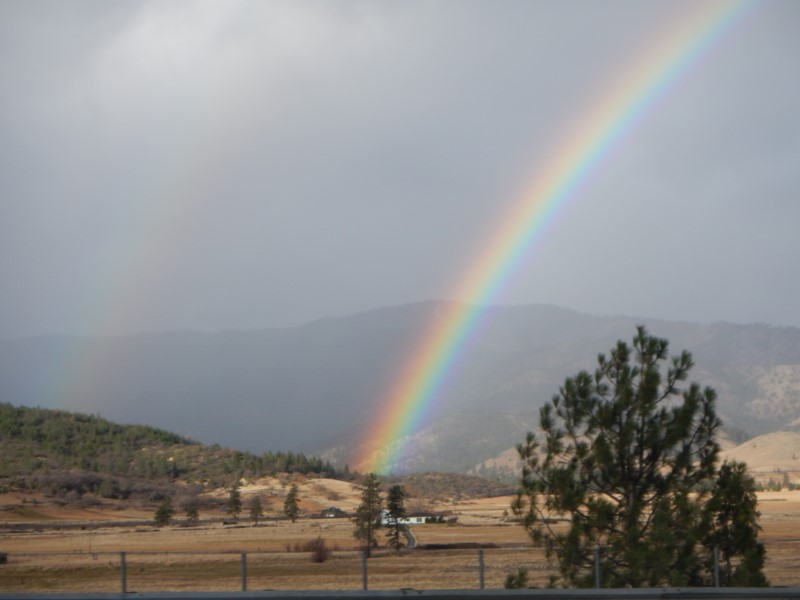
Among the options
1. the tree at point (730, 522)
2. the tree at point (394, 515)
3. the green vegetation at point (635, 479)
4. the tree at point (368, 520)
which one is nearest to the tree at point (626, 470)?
the green vegetation at point (635, 479)

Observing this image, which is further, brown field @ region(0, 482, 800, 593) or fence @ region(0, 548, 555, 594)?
brown field @ region(0, 482, 800, 593)

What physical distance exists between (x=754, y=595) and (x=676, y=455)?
7926mm

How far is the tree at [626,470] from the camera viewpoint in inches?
821

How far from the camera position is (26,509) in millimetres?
85375

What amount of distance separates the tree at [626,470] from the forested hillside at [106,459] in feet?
265

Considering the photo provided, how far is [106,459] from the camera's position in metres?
117

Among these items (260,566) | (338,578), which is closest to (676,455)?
(338,578)

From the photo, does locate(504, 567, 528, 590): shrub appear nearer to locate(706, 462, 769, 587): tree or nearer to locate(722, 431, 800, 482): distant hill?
locate(706, 462, 769, 587): tree

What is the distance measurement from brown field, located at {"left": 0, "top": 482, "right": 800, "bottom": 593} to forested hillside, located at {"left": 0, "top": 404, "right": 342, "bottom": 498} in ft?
74.3

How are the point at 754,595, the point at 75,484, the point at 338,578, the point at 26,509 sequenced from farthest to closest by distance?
the point at 75,484 → the point at 26,509 → the point at 338,578 → the point at 754,595

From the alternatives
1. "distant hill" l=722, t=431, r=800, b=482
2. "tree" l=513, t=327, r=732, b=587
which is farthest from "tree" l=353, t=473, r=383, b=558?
"distant hill" l=722, t=431, r=800, b=482

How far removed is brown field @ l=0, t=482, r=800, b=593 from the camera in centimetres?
3103

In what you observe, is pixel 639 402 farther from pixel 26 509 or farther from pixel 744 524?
pixel 26 509

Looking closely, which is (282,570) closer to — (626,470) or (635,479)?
(626,470)
